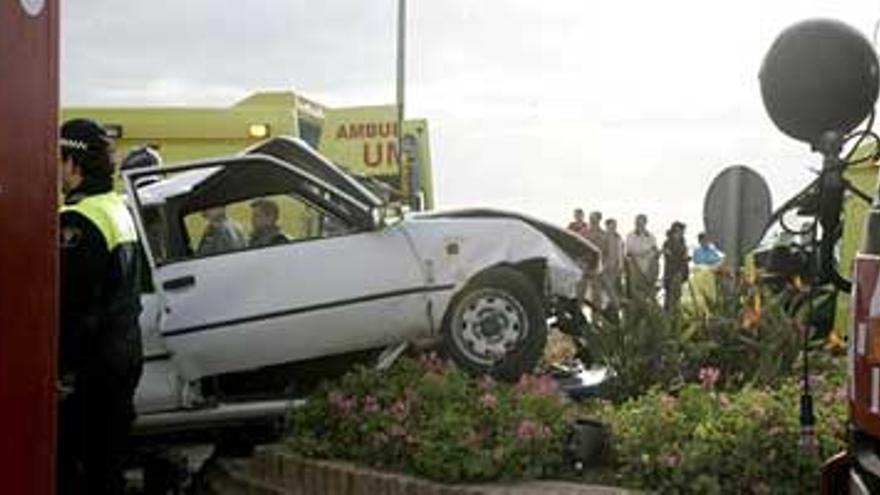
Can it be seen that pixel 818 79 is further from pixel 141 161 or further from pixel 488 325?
pixel 141 161

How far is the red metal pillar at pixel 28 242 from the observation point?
2.67 metres

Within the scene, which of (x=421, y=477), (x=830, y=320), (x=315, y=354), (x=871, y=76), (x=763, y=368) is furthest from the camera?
(x=315, y=354)

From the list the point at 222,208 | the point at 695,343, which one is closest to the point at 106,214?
the point at 695,343

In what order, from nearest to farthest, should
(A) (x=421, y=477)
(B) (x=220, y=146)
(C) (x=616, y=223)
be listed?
(A) (x=421, y=477), (B) (x=220, y=146), (C) (x=616, y=223)

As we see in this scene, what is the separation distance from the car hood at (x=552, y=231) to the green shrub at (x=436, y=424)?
1.81 m

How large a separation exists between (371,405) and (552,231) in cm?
298

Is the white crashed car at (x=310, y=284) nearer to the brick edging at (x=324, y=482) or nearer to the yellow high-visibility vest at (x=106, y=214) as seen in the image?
the brick edging at (x=324, y=482)

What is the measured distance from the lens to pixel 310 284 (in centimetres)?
923

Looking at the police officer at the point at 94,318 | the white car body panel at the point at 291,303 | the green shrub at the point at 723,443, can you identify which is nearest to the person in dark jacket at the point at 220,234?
the white car body panel at the point at 291,303

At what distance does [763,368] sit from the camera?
7625 mm

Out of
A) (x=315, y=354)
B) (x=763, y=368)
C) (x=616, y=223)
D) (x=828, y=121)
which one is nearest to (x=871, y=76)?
(x=828, y=121)

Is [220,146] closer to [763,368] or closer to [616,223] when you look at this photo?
[616,223]

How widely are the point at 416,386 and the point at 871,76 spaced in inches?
171

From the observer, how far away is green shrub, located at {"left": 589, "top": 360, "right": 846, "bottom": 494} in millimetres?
5977
